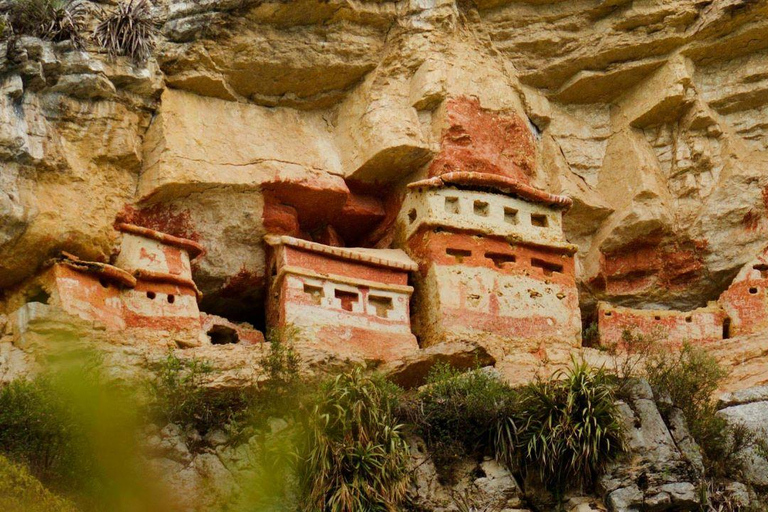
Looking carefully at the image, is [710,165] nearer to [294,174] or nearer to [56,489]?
[294,174]

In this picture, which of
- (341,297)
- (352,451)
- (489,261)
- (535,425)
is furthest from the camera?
(489,261)

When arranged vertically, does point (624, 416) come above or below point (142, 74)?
below

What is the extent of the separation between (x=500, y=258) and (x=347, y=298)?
135 inches

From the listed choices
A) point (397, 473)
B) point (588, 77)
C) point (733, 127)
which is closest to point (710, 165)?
point (733, 127)

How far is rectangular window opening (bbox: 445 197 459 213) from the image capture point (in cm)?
2902

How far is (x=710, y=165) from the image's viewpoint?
31391mm

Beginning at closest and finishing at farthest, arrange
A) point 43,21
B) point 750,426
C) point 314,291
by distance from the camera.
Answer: point 750,426 → point 314,291 → point 43,21

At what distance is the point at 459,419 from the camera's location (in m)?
22.3

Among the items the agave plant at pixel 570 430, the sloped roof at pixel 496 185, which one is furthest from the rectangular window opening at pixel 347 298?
the agave plant at pixel 570 430

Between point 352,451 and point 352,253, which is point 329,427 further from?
point 352,253

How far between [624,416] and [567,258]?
7682mm

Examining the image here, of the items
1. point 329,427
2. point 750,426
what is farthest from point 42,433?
point 750,426

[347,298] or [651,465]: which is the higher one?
[347,298]

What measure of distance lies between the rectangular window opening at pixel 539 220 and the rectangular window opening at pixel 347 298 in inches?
175
